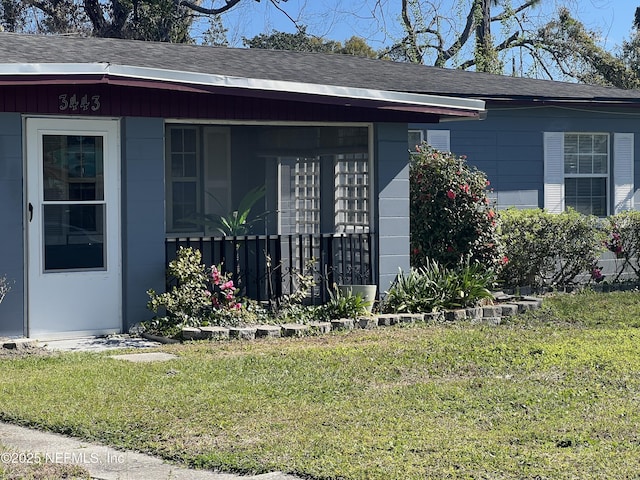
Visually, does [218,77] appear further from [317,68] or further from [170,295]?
[317,68]

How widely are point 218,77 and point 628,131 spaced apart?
28.5 ft

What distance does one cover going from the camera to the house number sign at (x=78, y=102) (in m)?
10.3

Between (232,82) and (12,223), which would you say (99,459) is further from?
(232,82)

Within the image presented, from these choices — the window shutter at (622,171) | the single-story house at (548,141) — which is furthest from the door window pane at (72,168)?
the window shutter at (622,171)

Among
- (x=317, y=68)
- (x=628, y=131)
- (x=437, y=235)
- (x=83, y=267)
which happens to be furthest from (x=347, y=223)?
(x=628, y=131)

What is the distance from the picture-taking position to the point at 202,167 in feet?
50.4

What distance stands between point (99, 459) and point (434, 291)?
6866mm

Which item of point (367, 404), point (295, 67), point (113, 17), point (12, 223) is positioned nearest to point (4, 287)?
point (12, 223)

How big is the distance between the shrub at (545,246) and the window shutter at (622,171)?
199 cm

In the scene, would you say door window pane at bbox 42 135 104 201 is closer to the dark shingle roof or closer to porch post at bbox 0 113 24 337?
porch post at bbox 0 113 24 337

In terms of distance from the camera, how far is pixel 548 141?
52.3 ft

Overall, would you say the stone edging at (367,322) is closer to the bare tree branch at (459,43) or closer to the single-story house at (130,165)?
the single-story house at (130,165)

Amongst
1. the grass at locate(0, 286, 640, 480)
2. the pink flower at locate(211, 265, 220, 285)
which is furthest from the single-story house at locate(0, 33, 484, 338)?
the grass at locate(0, 286, 640, 480)

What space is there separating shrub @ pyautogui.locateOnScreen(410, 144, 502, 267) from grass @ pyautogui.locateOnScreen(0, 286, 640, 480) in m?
2.71
